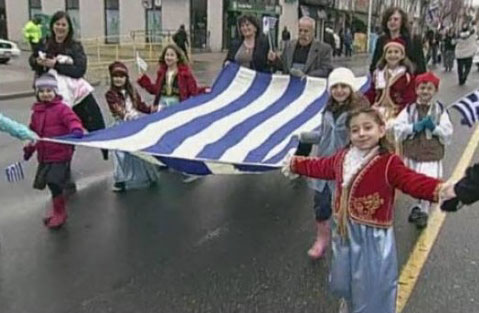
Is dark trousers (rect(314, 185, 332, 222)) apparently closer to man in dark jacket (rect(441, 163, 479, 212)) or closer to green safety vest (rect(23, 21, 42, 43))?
man in dark jacket (rect(441, 163, 479, 212))

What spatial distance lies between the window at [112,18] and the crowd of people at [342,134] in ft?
100.0

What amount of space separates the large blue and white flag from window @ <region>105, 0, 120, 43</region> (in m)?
30.7

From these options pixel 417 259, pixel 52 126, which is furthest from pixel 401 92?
pixel 52 126

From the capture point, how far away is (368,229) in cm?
336

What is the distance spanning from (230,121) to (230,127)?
233mm

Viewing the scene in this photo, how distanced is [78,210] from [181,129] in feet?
4.22

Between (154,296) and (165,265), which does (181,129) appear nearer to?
(165,265)

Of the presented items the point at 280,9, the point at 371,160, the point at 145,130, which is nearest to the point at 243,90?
the point at 145,130

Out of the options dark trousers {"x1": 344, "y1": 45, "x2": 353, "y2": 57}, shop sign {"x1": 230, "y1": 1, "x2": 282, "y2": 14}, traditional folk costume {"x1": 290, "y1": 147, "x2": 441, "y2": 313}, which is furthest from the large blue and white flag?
dark trousers {"x1": 344, "y1": 45, "x2": 353, "y2": 57}

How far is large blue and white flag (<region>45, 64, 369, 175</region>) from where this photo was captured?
5.00m

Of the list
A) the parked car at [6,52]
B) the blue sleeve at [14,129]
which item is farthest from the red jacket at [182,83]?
the parked car at [6,52]

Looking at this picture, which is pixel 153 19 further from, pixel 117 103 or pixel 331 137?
pixel 331 137

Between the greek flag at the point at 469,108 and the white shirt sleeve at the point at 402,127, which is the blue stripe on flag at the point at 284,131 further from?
the greek flag at the point at 469,108

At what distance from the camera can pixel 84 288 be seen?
→ 4.26 metres
